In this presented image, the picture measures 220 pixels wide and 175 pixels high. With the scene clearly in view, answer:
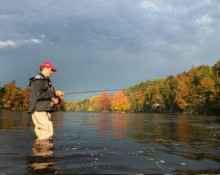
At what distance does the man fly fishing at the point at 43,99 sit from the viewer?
29.5ft

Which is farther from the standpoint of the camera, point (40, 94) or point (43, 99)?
point (43, 99)

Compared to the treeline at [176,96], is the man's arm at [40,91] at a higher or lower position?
lower

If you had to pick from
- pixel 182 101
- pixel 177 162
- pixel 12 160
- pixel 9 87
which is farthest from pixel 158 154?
pixel 9 87

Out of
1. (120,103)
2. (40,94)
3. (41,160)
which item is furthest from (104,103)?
(41,160)

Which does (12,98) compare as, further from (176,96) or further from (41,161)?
(41,161)

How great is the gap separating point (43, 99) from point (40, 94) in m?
0.21

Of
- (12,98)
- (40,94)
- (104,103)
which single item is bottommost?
(40,94)

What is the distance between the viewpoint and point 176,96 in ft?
299

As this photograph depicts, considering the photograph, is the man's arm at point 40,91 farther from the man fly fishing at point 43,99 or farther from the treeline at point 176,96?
the treeline at point 176,96

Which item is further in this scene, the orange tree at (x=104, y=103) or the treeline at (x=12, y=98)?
the orange tree at (x=104, y=103)

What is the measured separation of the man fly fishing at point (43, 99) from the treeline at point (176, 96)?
42.4 meters

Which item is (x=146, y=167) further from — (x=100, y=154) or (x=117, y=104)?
(x=117, y=104)

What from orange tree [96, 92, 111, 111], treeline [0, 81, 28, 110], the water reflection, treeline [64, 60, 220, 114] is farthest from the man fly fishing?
orange tree [96, 92, 111, 111]

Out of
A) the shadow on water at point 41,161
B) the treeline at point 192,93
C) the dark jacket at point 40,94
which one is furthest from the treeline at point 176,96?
the shadow on water at point 41,161
